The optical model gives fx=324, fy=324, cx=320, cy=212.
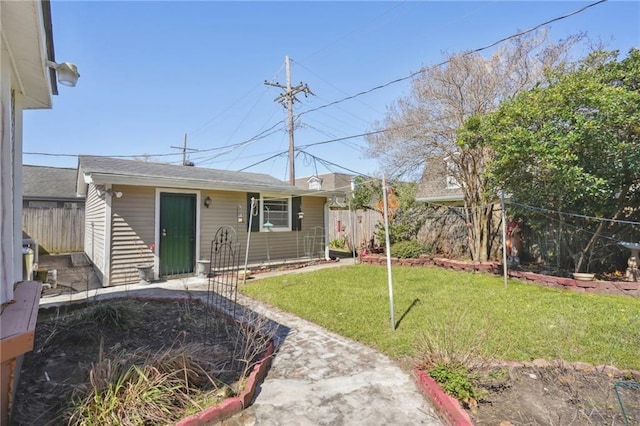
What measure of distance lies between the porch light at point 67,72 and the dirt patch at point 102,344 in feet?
8.60

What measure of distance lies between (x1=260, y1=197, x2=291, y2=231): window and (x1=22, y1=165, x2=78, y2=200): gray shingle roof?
13.7 metres

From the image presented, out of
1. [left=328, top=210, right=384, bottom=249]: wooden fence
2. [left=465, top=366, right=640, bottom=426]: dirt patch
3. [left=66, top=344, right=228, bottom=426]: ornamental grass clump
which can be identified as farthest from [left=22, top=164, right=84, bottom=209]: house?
[left=465, top=366, right=640, bottom=426]: dirt patch

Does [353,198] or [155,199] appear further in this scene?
[353,198]

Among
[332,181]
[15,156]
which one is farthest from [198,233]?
[332,181]

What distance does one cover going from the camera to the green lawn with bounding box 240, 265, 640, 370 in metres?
3.55

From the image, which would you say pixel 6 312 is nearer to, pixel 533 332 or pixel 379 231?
pixel 533 332

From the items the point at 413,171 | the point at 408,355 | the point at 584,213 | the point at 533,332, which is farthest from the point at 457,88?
the point at 408,355

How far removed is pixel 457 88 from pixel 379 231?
5.11 m

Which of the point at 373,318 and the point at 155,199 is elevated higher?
the point at 155,199

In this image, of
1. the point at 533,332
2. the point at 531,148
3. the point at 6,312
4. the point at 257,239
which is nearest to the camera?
the point at 6,312

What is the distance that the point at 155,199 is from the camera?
776 centimetres

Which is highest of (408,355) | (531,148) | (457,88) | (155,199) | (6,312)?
(457,88)

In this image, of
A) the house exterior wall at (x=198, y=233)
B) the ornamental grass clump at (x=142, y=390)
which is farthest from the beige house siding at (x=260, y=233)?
the ornamental grass clump at (x=142, y=390)

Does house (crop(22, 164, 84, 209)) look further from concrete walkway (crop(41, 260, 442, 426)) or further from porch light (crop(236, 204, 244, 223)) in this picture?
concrete walkway (crop(41, 260, 442, 426))
